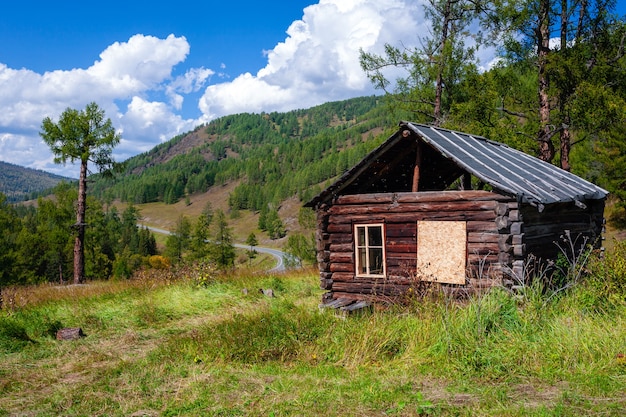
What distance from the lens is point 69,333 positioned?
1027 cm

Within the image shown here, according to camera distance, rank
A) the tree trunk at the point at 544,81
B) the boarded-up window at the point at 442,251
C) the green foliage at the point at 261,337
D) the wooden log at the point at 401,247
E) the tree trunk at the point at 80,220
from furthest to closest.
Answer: the tree trunk at the point at 80,220, the tree trunk at the point at 544,81, the wooden log at the point at 401,247, the boarded-up window at the point at 442,251, the green foliage at the point at 261,337

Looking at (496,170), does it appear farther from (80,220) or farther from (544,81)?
(80,220)

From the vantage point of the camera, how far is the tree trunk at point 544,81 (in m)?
19.3

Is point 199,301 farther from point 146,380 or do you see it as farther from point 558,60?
point 558,60

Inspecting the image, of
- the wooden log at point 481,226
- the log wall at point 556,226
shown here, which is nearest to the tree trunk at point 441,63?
the log wall at point 556,226

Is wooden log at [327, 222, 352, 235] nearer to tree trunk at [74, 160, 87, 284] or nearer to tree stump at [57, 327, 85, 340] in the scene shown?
tree stump at [57, 327, 85, 340]

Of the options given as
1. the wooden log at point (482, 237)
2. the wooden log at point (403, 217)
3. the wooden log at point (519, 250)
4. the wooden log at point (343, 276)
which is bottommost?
the wooden log at point (343, 276)

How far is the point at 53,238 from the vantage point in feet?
139

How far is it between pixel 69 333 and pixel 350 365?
249 inches

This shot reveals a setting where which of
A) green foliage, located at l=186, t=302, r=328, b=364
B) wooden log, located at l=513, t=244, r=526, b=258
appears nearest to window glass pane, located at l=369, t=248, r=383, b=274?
wooden log, located at l=513, t=244, r=526, b=258

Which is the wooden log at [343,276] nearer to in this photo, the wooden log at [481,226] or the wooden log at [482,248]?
the wooden log at [482,248]

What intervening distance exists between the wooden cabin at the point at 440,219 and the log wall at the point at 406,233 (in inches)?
0.8

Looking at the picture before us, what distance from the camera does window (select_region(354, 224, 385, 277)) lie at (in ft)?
39.7

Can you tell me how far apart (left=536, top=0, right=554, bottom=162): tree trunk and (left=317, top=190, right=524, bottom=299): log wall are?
10364 millimetres
